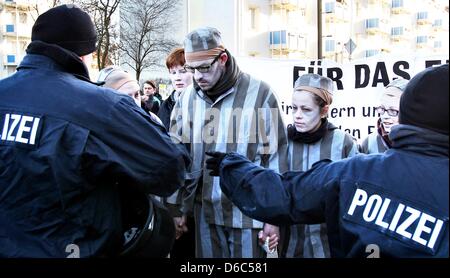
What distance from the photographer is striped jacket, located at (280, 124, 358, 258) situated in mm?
2584

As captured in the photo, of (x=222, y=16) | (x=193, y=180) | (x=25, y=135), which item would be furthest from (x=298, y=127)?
(x=25, y=135)

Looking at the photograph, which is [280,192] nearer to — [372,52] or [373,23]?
[373,23]

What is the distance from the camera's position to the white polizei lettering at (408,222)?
1383mm

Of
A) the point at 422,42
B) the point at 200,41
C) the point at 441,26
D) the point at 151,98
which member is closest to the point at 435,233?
the point at 441,26

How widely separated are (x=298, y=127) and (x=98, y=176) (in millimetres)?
1278

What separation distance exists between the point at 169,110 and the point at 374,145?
1518mm

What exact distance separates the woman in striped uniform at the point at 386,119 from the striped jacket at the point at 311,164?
0.37 metres

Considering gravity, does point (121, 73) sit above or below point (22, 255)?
above

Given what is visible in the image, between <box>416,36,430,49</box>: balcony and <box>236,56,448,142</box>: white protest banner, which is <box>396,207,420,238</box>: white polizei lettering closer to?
<box>416,36,430,49</box>: balcony

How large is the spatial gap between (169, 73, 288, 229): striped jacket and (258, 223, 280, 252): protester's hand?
0.04m

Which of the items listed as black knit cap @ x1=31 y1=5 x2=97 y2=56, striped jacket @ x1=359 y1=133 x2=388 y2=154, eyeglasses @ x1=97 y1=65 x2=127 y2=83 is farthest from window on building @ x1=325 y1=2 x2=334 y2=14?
black knit cap @ x1=31 y1=5 x2=97 y2=56

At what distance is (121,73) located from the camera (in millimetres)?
3018

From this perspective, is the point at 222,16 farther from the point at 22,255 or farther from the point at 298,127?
the point at 22,255

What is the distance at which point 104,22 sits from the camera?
240 centimetres
